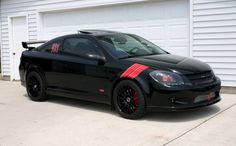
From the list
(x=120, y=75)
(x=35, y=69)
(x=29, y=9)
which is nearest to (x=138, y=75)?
(x=120, y=75)

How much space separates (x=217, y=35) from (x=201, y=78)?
8.58 ft

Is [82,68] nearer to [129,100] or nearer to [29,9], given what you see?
[129,100]

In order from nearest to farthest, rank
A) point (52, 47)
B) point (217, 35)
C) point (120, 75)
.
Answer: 1. point (120, 75)
2. point (52, 47)
3. point (217, 35)

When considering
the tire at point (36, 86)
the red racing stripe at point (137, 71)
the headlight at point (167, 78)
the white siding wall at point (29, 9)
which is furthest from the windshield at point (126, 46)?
the white siding wall at point (29, 9)

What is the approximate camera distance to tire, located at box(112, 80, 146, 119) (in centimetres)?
620

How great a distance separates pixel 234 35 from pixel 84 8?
15.1ft

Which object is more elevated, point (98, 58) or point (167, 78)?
point (98, 58)

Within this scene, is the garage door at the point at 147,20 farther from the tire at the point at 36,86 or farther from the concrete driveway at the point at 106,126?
the tire at the point at 36,86

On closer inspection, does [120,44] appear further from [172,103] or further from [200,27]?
[200,27]

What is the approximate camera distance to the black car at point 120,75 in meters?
6.08

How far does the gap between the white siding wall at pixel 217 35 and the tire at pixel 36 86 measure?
361 cm

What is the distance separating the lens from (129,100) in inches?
251

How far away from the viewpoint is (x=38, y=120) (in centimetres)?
658

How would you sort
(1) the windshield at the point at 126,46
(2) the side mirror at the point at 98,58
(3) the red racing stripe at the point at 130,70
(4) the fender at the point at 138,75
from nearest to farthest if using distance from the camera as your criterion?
(4) the fender at the point at 138,75
(3) the red racing stripe at the point at 130,70
(2) the side mirror at the point at 98,58
(1) the windshield at the point at 126,46
